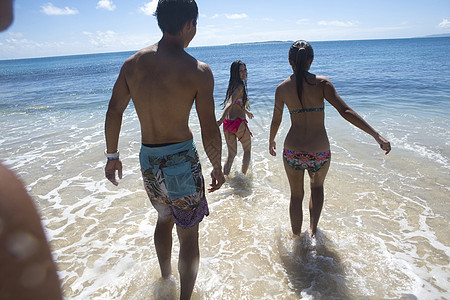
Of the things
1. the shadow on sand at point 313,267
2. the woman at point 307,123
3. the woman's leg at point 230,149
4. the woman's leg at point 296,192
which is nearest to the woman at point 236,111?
the woman's leg at point 230,149

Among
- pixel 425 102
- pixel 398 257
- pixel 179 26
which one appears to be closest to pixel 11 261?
pixel 179 26

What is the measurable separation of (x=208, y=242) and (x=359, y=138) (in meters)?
5.58

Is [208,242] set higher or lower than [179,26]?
lower

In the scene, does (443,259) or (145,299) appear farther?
(443,259)

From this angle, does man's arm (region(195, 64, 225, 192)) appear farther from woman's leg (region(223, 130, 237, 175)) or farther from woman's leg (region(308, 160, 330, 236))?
woman's leg (region(223, 130, 237, 175))

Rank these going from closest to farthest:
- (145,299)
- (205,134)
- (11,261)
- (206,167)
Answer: (11,261) → (205,134) → (145,299) → (206,167)

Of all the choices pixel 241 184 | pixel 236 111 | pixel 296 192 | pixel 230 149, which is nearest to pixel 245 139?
pixel 230 149

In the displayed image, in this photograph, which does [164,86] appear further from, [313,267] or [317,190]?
[313,267]

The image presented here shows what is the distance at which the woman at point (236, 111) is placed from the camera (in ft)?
16.5

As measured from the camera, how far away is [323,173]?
3361 millimetres

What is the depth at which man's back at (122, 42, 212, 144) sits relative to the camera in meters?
2.24

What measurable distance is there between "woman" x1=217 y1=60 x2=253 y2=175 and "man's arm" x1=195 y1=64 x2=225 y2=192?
2.37m

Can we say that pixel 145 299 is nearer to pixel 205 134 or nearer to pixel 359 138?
pixel 205 134

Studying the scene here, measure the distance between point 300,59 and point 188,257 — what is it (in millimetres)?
2199
